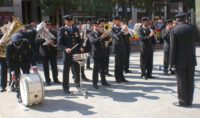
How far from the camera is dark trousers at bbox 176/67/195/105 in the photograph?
8.09 m

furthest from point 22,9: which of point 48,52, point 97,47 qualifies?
point 97,47

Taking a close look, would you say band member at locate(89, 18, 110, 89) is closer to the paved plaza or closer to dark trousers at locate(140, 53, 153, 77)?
the paved plaza

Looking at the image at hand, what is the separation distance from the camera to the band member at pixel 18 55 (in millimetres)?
9258

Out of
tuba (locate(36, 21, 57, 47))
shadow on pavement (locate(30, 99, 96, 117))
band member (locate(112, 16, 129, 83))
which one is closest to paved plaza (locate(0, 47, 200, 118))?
shadow on pavement (locate(30, 99, 96, 117))

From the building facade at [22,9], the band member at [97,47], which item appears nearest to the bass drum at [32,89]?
the band member at [97,47]

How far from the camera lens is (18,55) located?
939 cm

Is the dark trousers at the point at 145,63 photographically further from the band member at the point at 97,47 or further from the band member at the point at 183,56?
the band member at the point at 183,56

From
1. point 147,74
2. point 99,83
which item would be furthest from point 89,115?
point 147,74

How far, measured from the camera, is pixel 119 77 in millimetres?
11461

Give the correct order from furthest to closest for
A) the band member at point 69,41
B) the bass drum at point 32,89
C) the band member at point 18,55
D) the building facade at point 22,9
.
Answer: the building facade at point 22,9
the band member at point 69,41
the band member at point 18,55
the bass drum at point 32,89

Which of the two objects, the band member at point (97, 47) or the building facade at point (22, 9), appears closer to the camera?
the band member at point (97, 47)

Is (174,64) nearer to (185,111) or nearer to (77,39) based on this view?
(185,111)

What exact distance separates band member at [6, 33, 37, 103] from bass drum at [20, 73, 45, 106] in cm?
89

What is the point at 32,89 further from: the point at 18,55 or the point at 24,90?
the point at 18,55
